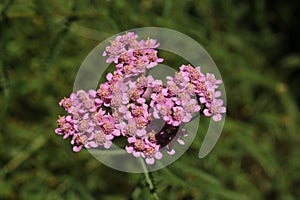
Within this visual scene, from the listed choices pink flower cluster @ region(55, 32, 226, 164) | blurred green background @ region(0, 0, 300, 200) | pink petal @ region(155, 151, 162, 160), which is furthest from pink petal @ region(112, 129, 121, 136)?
blurred green background @ region(0, 0, 300, 200)

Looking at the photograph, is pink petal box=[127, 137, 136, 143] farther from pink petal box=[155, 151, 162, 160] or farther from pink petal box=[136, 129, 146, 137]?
pink petal box=[155, 151, 162, 160]

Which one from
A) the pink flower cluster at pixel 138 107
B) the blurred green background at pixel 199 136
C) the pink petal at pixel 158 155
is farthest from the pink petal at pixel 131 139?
the blurred green background at pixel 199 136

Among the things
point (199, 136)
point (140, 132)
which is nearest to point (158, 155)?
point (140, 132)

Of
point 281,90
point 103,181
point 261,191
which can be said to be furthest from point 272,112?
point 103,181

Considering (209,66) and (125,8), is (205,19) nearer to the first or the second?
(125,8)

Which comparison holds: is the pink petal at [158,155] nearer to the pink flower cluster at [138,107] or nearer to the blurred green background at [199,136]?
the pink flower cluster at [138,107]

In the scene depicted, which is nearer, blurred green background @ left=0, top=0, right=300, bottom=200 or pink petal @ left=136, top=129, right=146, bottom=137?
pink petal @ left=136, top=129, right=146, bottom=137

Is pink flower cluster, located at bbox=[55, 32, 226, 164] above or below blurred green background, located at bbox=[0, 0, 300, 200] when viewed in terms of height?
below
